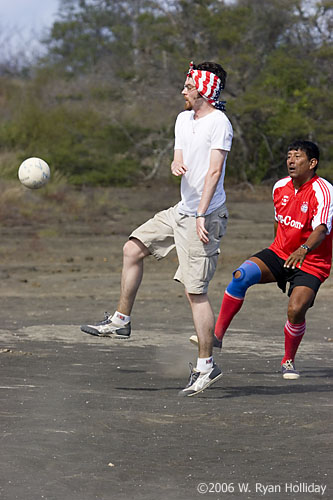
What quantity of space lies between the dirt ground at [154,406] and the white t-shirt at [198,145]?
138cm

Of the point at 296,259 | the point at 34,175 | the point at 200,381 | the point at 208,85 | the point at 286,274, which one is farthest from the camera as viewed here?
the point at 34,175

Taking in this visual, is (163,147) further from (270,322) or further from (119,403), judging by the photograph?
(119,403)

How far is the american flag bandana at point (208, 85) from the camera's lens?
23.2 feet

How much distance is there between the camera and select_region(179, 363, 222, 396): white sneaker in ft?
23.6

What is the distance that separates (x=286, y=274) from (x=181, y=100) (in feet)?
90.4

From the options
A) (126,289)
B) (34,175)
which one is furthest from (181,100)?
(126,289)

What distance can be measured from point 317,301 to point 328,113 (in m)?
21.1

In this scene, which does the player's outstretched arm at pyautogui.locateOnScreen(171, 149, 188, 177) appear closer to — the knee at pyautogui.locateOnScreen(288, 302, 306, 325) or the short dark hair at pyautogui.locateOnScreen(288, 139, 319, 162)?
the short dark hair at pyautogui.locateOnScreen(288, 139, 319, 162)

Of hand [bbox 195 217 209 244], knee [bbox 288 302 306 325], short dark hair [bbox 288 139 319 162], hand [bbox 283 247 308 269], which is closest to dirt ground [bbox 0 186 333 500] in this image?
knee [bbox 288 302 306 325]

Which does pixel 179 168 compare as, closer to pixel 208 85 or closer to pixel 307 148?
pixel 208 85

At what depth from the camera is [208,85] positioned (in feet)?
23.3

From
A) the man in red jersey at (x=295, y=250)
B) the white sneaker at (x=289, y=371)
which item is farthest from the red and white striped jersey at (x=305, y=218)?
the white sneaker at (x=289, y=371)

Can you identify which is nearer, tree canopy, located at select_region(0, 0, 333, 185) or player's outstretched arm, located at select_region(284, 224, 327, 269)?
player's outstretched arm, located at select_region(284, 224, 327, 269)

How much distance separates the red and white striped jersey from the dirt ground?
3.14 ft
